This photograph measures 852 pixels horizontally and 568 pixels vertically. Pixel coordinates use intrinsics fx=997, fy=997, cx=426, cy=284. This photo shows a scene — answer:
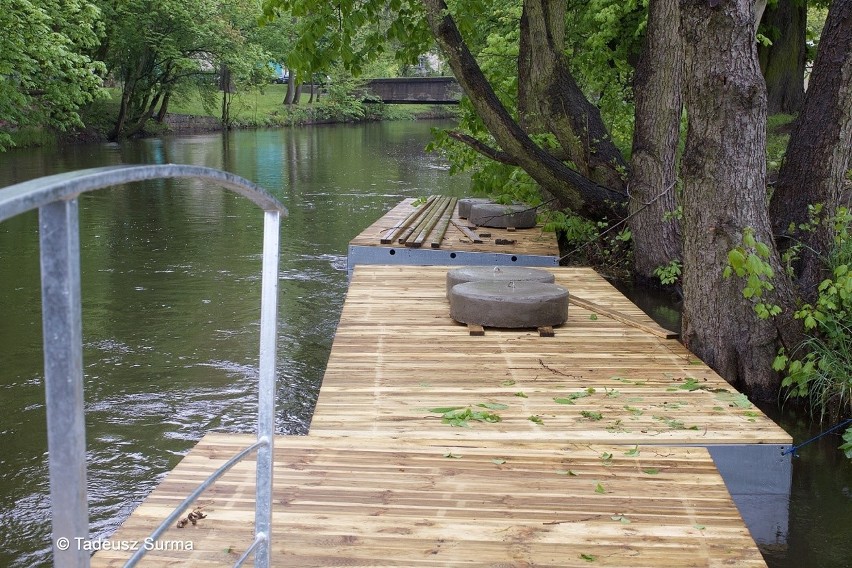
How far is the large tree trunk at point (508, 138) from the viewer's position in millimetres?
10664

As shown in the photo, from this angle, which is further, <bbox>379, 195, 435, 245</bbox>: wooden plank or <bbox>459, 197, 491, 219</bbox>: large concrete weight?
<bbox>459, 197, 491, 219</bbox>: large concrete weight

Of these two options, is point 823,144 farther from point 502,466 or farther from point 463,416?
point 502,466

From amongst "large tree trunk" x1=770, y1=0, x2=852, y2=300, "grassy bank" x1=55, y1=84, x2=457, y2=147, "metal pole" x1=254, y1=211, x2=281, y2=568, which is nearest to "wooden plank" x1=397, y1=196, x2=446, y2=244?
"large tree trunk" x1=770, y1=0, x2=852, y2=300

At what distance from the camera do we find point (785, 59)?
2402 cm

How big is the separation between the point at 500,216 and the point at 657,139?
3.04m

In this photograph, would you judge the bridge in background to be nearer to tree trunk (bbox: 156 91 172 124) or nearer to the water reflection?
tree trunk (bbox: 156 91 172 124)

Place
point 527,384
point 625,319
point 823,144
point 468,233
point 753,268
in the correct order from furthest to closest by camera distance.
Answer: point 468,233 → point 625,319 → point 823,144 → point 753,268 → point 527,384

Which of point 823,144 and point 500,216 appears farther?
point 500,216

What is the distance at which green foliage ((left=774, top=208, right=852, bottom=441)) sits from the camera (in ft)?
21.7

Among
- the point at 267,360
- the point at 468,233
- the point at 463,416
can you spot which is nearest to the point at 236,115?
the point at 468,233

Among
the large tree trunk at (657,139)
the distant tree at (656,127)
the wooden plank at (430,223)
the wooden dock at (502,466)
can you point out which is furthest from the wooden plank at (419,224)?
the wooden dock at (502,466)

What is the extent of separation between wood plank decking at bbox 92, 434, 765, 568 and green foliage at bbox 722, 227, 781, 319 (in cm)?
191

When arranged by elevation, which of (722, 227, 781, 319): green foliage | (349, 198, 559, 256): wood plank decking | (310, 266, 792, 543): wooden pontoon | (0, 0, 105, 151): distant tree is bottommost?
(310, 266, 792, 543): wooden pontoon

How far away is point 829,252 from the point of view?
23.5 ft
